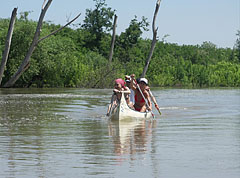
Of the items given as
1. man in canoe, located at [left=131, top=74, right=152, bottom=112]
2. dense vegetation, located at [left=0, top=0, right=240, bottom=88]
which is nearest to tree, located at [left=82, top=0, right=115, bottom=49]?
dense vegetation, located at [left=0, top=0, right=240, bottom=88]

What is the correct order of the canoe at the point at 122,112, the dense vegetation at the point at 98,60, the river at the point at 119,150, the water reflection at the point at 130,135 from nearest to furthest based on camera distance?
the river at the point at 119,150 < the water reflection at the point at 130,135 < the canoe at the point at 122,112 < the dense vegetation at the point at 98,60

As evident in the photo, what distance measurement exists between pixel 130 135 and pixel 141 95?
6.14 metres

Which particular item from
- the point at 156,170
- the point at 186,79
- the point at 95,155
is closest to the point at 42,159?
the point at 95,155

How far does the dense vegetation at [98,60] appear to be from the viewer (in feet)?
146

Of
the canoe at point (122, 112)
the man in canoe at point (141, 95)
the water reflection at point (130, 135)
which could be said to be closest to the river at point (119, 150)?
the water reflection at point (130, 135)

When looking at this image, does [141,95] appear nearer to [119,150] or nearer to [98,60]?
[119,150]

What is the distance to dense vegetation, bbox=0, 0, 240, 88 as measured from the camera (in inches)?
1751

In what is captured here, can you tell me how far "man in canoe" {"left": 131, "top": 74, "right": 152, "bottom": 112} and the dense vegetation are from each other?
2639 cm

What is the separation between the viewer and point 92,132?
12.5 metres

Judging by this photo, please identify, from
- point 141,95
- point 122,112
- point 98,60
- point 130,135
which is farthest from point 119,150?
point 98,60

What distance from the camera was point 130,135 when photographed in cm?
1188

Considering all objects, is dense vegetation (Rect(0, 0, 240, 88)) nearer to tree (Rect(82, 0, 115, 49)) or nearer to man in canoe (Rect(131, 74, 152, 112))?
tree (Rect(82, 0, 115, 49))

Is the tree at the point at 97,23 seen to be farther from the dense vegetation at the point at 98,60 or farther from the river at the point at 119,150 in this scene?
the river at the point at 119,150

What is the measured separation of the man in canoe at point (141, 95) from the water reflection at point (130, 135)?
1.71 meters
